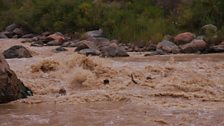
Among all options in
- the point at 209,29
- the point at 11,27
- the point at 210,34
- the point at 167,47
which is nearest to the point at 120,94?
the point at 167,47

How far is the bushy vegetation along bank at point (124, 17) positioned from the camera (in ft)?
71.5

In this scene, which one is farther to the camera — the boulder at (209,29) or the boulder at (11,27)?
the boulder at (11,27)

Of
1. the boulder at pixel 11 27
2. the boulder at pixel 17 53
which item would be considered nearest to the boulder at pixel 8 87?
the boulder at pixel 17 53

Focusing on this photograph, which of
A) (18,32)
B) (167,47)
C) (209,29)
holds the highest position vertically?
(209,29)

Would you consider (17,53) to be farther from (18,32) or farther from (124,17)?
(18,32)

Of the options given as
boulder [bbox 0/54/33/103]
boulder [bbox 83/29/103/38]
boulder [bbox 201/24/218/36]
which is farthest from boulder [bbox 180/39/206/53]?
boulder [bbox 0/54/33/103]

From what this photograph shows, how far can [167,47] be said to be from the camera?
1802 cm

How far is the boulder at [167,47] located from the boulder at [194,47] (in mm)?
261

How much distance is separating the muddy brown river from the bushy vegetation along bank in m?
6.60

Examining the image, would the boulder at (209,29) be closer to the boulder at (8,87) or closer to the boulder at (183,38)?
the boulder at (183,38)

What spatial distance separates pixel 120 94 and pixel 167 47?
822 cm

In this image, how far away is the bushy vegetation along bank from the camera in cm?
2180

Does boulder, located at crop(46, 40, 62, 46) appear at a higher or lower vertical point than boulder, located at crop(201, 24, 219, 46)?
lower

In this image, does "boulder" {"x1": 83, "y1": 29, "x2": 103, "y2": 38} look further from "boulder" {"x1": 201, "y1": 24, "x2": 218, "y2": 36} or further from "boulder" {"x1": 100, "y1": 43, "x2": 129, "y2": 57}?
"boulder" {"x1": 100, "y1": 43, "x2": 129, "y2": 57}
